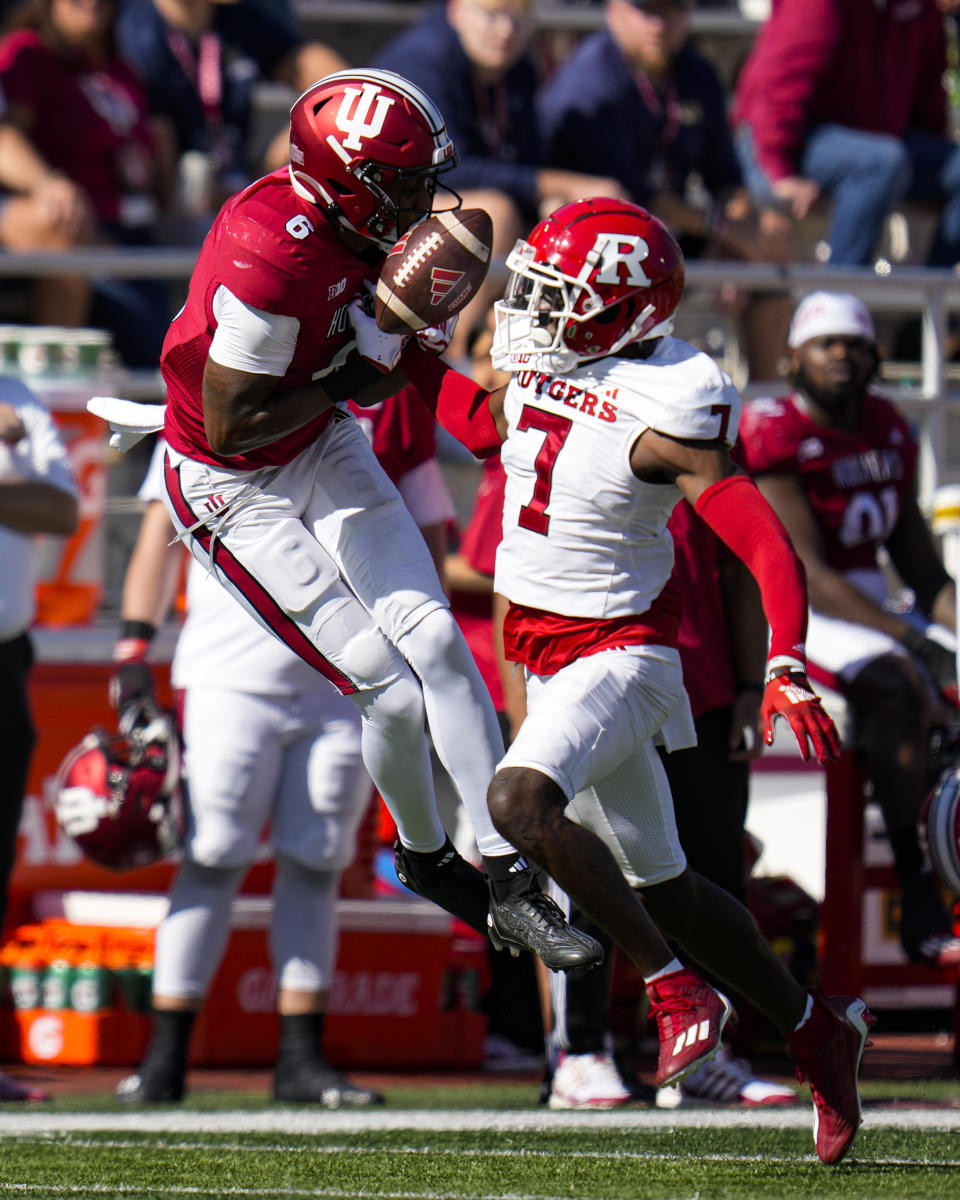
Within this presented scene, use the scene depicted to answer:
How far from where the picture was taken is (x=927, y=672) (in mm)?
5520

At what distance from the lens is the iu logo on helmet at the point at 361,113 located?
12.0 ft

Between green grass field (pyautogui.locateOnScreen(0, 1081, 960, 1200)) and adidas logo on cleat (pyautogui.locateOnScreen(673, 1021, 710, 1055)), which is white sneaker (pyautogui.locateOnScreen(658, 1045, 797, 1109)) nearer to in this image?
green grass field (pyautogui.locateOnScreen(0, 1081, 960, 1200))

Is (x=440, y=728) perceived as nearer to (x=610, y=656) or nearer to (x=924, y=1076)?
(x=610, y=656)

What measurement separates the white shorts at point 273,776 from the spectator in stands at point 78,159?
7.86 feet

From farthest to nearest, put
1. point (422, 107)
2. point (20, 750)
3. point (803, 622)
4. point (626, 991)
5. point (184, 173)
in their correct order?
1. point (184, 173)
2. point (626, 991)
3. point (20, 750)
4. point (422, 107)
5. point (803, 622)

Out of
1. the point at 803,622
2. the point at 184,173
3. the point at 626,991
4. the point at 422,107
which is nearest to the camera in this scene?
the point at 803,622

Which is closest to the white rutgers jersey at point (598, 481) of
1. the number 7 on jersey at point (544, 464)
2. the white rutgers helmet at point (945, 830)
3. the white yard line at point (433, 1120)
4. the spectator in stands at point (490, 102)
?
the number 7 on jersey at point (544, 464)

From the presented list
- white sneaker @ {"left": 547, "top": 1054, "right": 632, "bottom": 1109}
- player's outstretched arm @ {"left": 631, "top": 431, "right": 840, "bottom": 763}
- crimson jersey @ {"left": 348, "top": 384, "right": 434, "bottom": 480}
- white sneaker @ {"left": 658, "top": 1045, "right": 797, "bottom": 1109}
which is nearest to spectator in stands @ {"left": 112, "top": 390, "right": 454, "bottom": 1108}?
crimson jersey @ {"left": 348, "top": 384, "right": 434, "bottom": 480}

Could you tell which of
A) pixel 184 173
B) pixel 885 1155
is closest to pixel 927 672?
pixel 885 1155

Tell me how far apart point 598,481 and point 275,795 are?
1695mm

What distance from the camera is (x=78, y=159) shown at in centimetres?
714

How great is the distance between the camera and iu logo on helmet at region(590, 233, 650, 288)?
380 centimetres

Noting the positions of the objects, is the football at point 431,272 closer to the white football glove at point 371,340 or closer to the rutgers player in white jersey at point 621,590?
the white football glove at point 371,340

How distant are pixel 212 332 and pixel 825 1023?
177 cm
